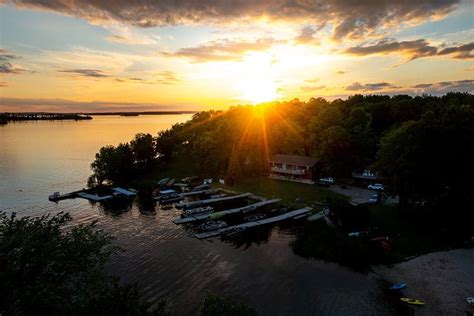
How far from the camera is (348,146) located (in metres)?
85.8

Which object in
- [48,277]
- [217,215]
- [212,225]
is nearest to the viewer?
[48,277]

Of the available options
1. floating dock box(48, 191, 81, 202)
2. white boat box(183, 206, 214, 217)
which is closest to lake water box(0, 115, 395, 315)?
white boat box(183, 206, 214, 217)

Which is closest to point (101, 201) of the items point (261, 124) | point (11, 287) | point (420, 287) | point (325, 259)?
point (261, 124)

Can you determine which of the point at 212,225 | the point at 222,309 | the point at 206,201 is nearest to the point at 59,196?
the point at 206,201

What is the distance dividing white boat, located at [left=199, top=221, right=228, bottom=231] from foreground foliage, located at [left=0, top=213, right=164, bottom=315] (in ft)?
113

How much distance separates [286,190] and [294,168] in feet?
38.4

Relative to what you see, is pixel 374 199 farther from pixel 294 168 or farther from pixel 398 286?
pixel 398 286

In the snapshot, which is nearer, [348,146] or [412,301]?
[412,301]

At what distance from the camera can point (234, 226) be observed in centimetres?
5956

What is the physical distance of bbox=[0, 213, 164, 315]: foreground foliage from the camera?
1977 cm

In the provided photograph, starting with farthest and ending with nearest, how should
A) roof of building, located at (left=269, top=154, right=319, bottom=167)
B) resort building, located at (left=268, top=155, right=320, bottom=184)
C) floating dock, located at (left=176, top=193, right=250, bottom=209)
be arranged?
1. roof of building, located at (left=269, top=154, right=319, bottom=167)
2. resort building, located at (left=268, top=155, right=320, bottom=184)
3. floating dock, located at (left=176, top=193, right=250, bottom=209)

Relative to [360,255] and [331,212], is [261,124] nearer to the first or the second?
[331,212]

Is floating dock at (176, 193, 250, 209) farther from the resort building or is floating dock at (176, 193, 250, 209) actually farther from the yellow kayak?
the yellow kayak

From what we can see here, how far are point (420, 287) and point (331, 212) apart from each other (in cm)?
2134
